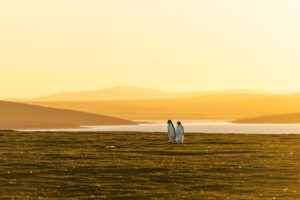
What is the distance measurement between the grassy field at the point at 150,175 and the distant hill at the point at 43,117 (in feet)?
363

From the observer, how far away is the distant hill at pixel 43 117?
497 ft

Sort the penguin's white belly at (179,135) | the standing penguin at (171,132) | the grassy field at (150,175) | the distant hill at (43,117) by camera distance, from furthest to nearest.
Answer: the distant hill at (43,117) < the standing penguin at (171,132) < the penguin's white belly at (179,135) < the grassy field at (150,175)

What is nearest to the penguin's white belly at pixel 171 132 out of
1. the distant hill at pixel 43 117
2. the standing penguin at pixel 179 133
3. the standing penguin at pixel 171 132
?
the standing penguin at pixel 171 132

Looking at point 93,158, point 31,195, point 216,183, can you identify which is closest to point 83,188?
point 31,195

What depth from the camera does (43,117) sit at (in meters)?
162

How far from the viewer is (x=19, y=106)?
555 feet

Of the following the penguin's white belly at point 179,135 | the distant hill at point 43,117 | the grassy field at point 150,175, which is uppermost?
the distant hill at point 43,117

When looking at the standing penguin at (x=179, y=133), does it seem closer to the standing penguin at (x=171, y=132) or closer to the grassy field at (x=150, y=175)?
the standing penguin at (x=171, y=132)

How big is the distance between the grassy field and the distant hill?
111 meters

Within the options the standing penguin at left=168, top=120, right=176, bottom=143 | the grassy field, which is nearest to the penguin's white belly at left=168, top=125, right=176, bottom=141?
the standing penguin at left=168, top=120, right=176, bottom=143

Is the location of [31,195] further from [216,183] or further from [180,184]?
[216,183]

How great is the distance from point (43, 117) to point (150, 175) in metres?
138

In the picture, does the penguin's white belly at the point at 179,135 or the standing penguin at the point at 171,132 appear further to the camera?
the standing penguin at the point at 171,132

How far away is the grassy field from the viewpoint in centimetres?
2230
